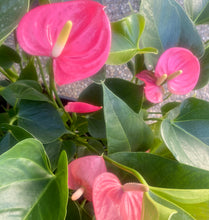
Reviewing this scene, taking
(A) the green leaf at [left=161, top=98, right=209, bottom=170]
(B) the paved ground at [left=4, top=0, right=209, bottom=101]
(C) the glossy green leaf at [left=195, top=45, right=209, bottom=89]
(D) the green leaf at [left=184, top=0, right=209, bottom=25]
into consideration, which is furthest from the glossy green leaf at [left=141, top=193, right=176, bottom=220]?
(B) the paved ground at [left=4, top=0, right=209, bottom=101]

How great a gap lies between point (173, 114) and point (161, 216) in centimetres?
25

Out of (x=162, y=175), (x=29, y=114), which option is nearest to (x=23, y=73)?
(x=29, y=114)

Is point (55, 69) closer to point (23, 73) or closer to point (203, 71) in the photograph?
point (23, 73)

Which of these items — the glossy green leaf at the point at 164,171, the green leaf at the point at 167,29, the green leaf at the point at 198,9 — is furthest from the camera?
the green leaf at the point at 198,9

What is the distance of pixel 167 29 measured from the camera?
1.72 feet

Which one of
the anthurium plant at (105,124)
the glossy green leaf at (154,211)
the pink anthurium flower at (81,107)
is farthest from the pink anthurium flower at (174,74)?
the glossy green leaf at (154,211)

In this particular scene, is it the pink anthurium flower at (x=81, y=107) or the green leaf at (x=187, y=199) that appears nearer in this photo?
the green leaf at (x=187, y=199)

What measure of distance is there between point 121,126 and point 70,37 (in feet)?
0.50

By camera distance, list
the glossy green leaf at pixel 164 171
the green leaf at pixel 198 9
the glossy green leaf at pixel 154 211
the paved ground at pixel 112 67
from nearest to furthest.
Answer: the glossy green leaf at pixel 154 211 < the glossy green leaf at pixel 164 171 < the green leaf at pixel 198 9 < the paved ground at pixel 112 67

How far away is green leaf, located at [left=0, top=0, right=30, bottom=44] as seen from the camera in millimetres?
355

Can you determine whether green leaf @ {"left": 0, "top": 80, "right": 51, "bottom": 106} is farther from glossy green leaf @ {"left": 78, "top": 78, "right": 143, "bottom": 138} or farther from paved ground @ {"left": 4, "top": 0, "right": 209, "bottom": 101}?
paved ground @ {"left": 4, "top": 0, "right": 209, "bottom": 101}

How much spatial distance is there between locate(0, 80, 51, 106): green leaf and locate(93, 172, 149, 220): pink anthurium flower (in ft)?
0.62

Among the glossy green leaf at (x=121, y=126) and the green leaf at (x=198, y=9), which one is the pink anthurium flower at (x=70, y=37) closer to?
the glossy green leaf at (x=121, y=126)

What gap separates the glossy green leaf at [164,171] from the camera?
39 cm
